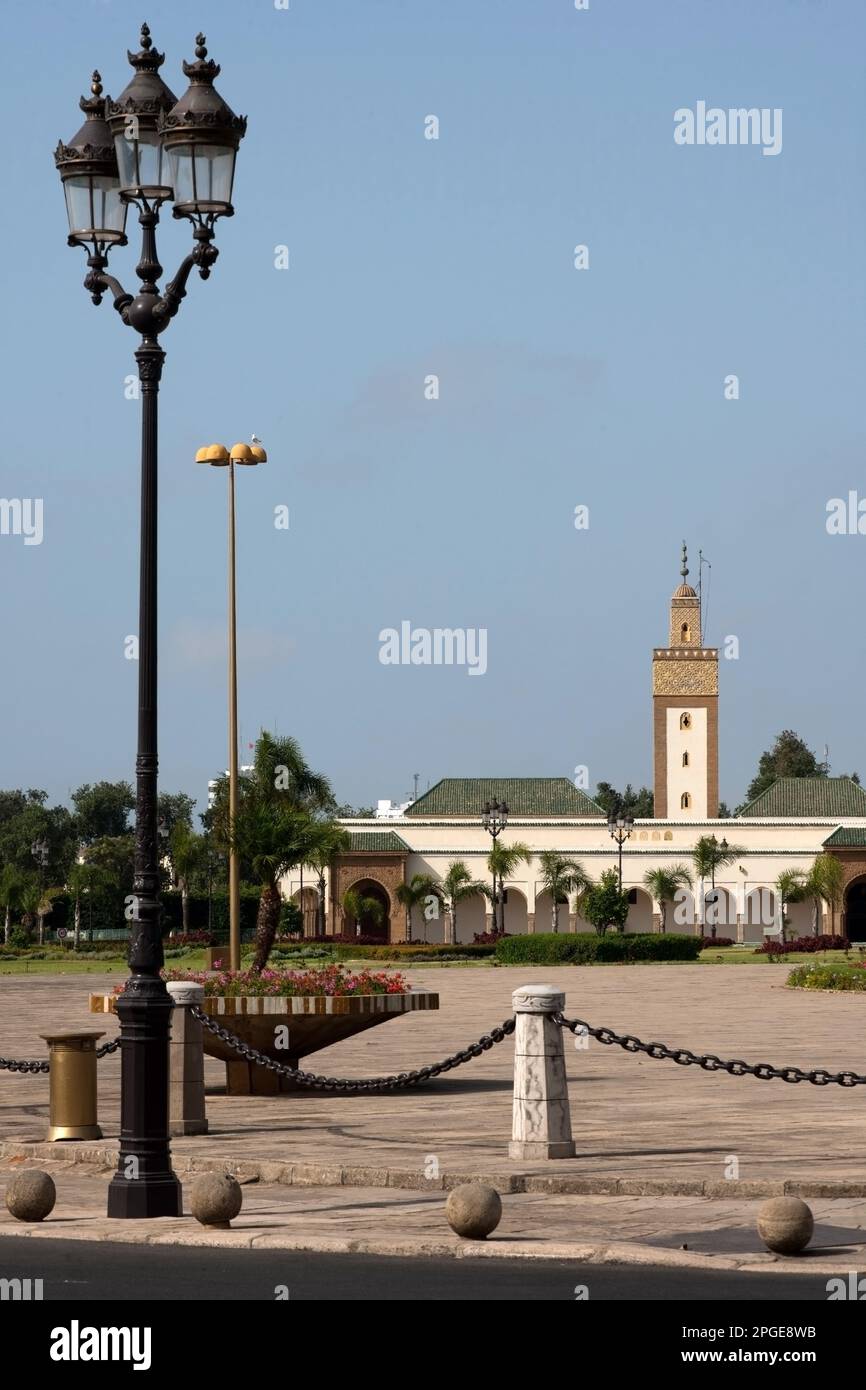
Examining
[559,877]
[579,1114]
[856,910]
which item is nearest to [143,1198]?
[579,1114]

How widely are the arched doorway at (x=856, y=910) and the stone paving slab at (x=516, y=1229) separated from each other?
8283 cm

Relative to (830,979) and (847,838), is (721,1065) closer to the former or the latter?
(830,979)

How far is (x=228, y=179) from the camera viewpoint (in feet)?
38.0

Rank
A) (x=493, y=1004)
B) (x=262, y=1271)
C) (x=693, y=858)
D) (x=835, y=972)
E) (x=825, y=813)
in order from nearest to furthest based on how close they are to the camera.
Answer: (x=262, y=1271) < (x=493, y=1004) < (x=835, y=972) < (x=693, y=858) < (x=825, y=813)

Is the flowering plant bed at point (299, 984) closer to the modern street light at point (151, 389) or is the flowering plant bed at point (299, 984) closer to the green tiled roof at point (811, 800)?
the modern street light at point (151, 389)

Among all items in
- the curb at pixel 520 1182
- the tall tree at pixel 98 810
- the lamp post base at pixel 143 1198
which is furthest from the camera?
the tall tree at pixel 98 810

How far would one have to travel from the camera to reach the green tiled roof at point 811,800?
325 ft

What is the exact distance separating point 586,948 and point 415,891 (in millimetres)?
34590

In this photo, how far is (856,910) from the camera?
93938 mm

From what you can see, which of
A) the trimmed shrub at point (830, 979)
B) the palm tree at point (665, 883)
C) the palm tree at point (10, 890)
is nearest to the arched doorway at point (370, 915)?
the palm tree at point (665, 883)
